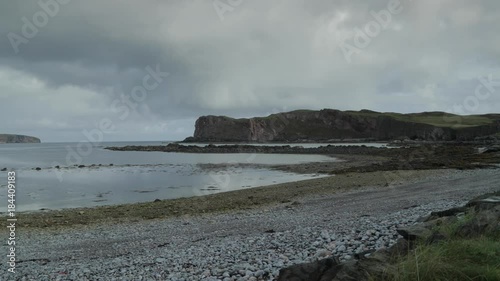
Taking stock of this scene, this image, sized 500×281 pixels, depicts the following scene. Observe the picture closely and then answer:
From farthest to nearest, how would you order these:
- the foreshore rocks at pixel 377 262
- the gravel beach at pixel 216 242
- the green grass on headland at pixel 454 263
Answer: the gravel beach at pixel 216 242
the foreshore rocks at pixel 377 262
the green grass on headland at pixel 454 263

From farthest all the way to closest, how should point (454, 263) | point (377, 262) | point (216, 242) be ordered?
point (216, 242) < point (377, 262) < point (454, 263)

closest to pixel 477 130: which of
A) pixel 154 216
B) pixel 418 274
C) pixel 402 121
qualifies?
pixel 402 121

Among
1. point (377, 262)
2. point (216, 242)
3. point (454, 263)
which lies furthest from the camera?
point (216, 242)

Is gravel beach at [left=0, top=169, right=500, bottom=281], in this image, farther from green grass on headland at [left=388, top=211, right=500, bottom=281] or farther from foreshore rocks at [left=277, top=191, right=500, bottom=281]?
green grass on headland at [left=388, top=211, right=500, bottom=281]

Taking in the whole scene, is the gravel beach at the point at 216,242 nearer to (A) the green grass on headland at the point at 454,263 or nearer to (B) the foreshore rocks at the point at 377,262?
(B) the foreshore rocks at the point at 377,262

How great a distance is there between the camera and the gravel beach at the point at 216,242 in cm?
815

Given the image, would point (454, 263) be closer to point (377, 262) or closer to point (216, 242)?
point (377, 262)

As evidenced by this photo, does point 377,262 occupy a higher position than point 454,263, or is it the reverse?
point 454,263

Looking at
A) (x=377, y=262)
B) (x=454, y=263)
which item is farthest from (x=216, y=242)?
(x=454, y=263)

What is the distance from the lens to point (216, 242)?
11.3 metres

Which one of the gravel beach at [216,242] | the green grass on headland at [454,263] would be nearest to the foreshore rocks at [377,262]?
the green grass on headland at [454,263]

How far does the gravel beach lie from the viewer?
26.7 feet

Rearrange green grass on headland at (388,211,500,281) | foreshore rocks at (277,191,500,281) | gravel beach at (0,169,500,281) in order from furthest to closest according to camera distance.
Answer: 1. gravel beach at (0,169,500,281)
2. foreshore rocks at (277,191,500,281)
3. green grass on headland at (388,211,500,281)

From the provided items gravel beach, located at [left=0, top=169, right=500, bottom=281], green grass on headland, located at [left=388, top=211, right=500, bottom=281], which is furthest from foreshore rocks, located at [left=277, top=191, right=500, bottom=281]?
gravel beach, located at [left=0, top=169, right=500, bottom=281]
